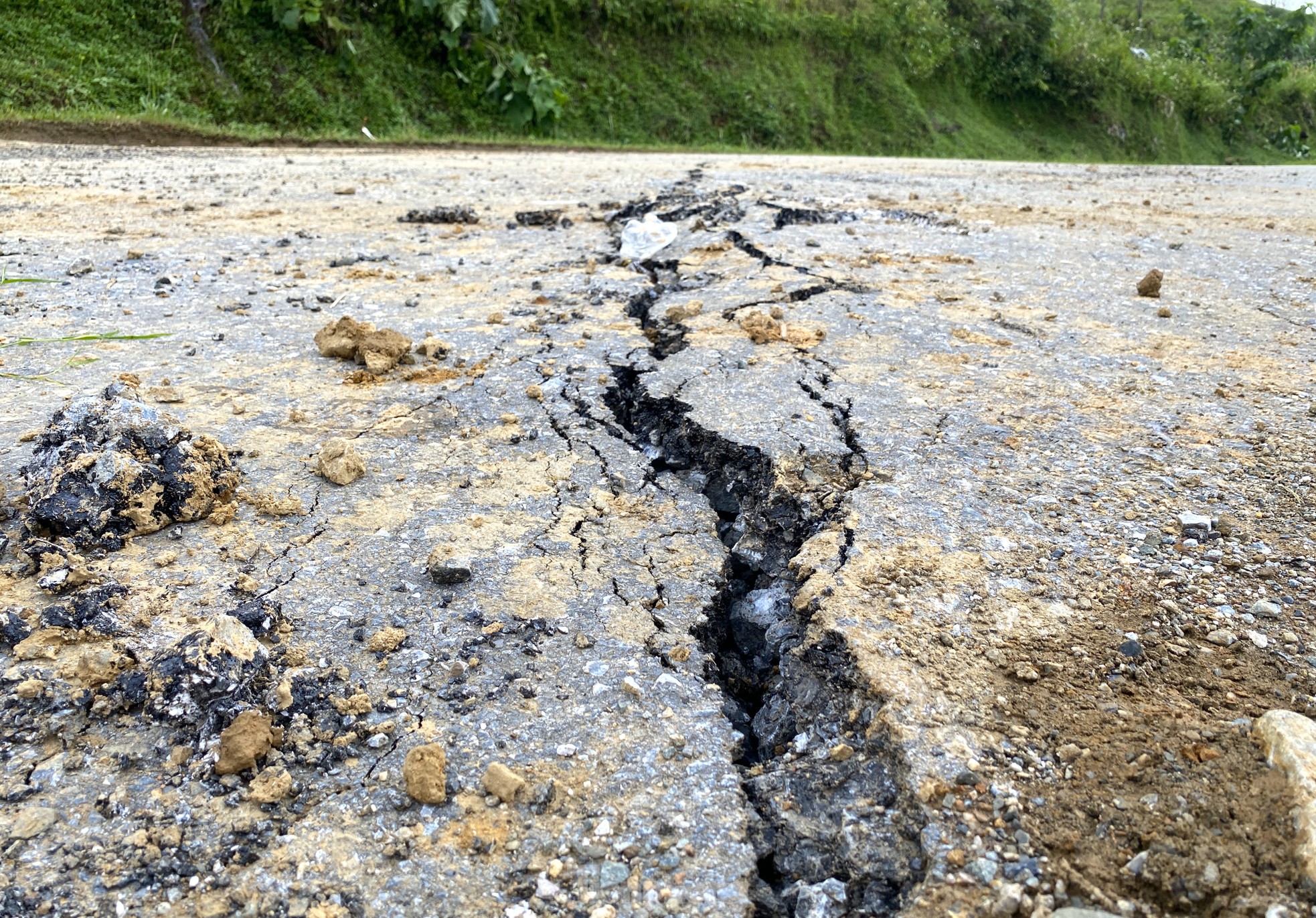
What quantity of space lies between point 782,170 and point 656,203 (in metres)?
3.13

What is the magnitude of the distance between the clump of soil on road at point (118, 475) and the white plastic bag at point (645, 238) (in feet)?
9.15

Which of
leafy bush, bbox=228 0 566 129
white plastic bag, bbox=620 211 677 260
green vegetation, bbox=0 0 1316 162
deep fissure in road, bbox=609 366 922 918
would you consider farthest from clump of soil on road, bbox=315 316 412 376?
leafy bush, bbox=228 0 566 129

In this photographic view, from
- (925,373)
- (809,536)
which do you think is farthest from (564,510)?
(925,373)

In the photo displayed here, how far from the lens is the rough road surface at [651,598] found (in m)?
1.35

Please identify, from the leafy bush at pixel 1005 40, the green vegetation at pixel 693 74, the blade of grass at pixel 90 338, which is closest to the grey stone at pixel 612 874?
the blade of grass at pixel 90 338

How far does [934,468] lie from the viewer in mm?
2449

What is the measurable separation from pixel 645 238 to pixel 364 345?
6.87 ft

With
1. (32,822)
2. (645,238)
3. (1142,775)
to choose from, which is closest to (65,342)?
(32,822)

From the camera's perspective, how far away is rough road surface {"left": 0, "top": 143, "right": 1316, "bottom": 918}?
135 cm

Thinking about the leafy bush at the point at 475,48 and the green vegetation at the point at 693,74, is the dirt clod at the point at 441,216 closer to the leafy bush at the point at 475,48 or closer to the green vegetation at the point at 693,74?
the green vegetation at the point at 693,74

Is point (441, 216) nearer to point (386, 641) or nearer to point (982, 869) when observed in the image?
point (386, 641)

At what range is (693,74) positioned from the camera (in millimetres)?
16469

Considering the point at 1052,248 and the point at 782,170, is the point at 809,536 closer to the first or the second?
the point at 1052,248

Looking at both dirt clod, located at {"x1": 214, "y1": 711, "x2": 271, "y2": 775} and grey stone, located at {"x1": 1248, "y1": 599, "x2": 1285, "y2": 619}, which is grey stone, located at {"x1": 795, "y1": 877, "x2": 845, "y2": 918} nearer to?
dirt clod, located at {"x1": 214, "y1": 711, "x2": 271, "y2": 775}
